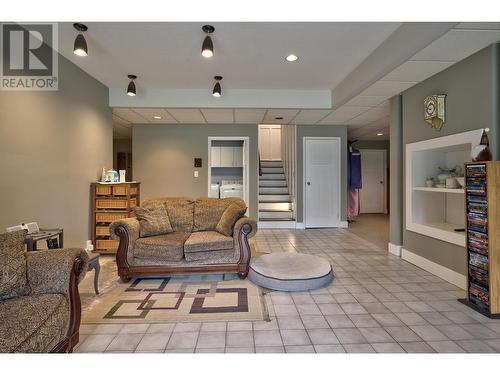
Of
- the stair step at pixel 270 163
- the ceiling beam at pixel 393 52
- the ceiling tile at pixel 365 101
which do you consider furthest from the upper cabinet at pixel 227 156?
the ceiling beam at pixel 393 52

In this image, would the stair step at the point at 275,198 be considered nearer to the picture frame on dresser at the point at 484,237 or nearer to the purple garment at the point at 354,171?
the purple garment at the point at 354,171

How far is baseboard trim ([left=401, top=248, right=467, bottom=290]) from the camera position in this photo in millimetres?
2799

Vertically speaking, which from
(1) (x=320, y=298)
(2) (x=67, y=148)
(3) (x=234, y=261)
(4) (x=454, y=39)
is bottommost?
(1) (x=320, y=298)

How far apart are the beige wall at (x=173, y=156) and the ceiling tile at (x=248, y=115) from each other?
1.15 ft

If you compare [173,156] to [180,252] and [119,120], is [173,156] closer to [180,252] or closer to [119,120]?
[119,120]

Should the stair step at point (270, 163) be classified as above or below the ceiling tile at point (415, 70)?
below

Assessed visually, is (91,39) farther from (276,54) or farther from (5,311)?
(5,311)

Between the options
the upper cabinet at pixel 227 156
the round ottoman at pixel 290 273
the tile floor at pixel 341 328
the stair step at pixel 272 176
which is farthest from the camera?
the stair step at pixel 272 176

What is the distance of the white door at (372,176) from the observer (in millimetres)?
8672

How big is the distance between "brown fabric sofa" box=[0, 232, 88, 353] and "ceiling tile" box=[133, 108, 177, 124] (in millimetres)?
3552

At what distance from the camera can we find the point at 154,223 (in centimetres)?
323

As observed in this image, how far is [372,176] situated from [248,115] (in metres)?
5.47
